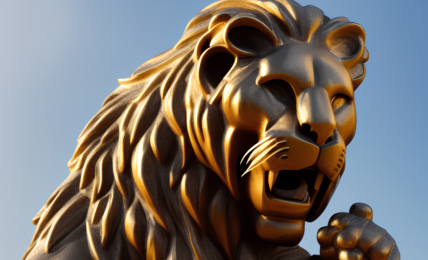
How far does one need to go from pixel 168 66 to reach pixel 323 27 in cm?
35

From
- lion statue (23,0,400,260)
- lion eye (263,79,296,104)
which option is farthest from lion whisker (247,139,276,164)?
lion eye (263,79,296,104)

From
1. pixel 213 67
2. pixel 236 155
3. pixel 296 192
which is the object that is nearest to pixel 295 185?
pixel 296 192

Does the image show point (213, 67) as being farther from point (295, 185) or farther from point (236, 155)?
point (295, 185)

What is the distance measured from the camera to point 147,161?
1.00m

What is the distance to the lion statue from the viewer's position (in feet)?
2.97

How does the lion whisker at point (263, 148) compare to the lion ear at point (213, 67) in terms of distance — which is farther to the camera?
the lion ear at point (213, 67)

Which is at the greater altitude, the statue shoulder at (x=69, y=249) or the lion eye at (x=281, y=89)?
the lion eye at (x=281, y=89)

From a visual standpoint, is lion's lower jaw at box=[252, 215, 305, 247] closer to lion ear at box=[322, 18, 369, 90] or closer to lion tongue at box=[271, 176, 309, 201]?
lion tongue at box=[271, 176, 309, 201]

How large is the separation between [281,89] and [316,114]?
9cm

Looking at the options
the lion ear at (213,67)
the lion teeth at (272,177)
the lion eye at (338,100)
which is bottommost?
the lion teeth at (272,177)

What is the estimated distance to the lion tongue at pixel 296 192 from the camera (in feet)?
3.11

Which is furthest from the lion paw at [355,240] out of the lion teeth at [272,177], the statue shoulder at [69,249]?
the statue shoulder at [69,249]

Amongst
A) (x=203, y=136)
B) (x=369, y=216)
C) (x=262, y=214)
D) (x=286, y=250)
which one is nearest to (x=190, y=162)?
(x=203, y=136)

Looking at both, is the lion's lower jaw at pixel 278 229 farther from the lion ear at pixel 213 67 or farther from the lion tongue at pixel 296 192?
the lion ear at pixel 213 67
